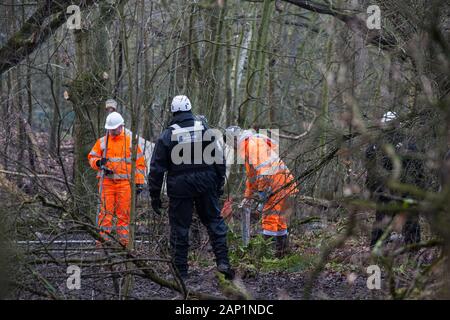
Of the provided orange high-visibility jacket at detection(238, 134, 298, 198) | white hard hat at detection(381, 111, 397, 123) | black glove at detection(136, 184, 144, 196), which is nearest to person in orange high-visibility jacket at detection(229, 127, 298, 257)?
orange high-visibility jacket at detection(238, 134, 298, 198)

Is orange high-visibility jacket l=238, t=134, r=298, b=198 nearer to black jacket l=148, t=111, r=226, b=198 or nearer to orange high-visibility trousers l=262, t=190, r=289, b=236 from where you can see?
orange high-visibility trousers l=262, t=190, r=289, b=236

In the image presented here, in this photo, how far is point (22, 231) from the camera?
6660mm

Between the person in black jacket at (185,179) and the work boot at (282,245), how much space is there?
2082 mm

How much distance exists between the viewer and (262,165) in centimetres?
961

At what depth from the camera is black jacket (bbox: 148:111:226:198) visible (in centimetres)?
800

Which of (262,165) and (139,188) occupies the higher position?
(262,165)

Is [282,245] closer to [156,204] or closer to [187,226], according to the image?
[187,226]

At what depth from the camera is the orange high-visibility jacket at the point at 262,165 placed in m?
9.06

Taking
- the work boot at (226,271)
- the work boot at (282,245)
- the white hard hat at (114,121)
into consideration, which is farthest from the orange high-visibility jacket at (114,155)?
the work boot at (226,271)

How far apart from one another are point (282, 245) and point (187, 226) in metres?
A: 2.33

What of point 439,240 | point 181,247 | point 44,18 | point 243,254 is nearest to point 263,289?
point 181,247

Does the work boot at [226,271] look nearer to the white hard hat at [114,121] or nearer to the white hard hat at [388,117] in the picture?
the white hard hat at [388,117]


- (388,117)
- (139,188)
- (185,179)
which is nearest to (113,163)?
(139,188)
